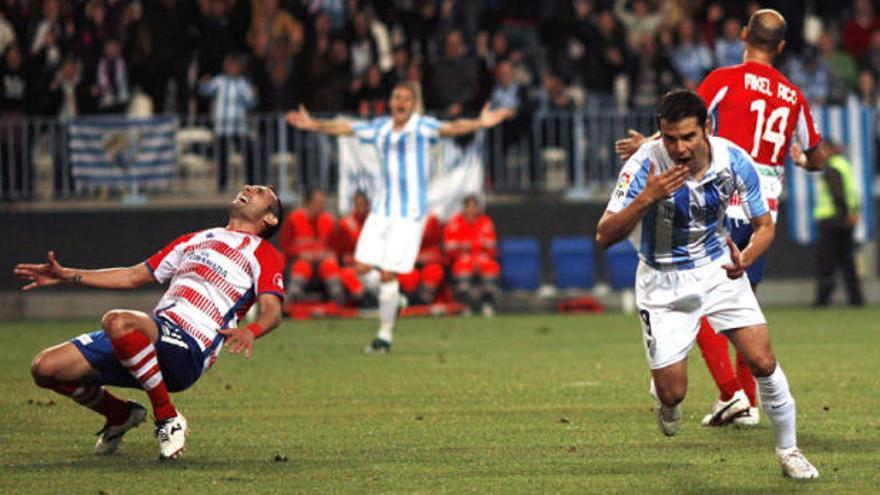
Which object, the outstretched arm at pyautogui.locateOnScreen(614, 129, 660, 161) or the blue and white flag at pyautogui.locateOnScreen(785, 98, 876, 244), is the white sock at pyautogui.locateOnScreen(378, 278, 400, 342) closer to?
the outstretched arm at pyautogui.locateOnScreen(614, 129, 660, 161)

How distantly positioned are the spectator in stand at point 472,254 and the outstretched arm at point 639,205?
1454 cm

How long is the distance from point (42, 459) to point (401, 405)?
3.24m

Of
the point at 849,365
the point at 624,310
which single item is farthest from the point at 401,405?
the point at 624,310

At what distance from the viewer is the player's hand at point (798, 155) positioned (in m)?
10.9

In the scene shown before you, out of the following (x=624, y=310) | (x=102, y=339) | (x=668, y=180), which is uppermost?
(x=668, y=180)

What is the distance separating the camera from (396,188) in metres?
17.6

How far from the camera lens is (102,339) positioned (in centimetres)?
909

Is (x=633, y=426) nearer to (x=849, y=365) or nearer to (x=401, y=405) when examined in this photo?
(x=401, y=405)

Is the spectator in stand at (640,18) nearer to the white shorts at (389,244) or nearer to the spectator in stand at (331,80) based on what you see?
the spectator in stand at (331,80)

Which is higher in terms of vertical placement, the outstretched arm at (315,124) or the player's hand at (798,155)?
the outstretched arm at (315,124)

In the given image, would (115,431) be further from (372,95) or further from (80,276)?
(372,95)

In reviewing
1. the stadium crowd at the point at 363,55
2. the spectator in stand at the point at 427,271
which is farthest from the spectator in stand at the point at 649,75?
the spectator in stand at the point at 427,271

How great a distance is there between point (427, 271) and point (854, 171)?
604cm

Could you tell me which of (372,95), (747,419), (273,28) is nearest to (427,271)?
(372,95)
